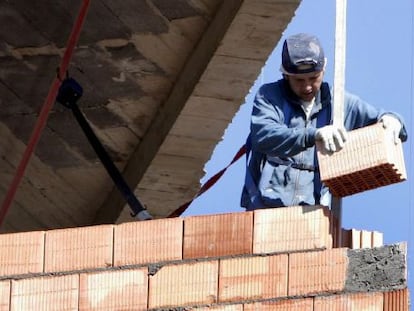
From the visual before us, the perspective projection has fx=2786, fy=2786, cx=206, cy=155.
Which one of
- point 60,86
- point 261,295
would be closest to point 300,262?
point 261,295

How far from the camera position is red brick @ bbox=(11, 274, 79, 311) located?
1291 cm

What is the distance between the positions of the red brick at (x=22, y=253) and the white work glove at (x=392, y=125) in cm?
170

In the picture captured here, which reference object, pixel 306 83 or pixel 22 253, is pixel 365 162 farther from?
pixel 22 253

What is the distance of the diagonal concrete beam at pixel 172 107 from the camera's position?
17953 mm

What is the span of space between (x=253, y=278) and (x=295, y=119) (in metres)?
1.41

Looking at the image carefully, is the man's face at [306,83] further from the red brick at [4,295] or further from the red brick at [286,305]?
the red brick at [4,295]

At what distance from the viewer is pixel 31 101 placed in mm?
19031

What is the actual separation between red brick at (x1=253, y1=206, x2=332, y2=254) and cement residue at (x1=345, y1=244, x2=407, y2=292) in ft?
0.67

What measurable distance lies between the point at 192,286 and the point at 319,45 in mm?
1672

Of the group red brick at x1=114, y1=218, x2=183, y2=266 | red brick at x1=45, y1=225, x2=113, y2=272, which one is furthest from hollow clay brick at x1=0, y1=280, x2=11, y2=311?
red brick at x1=114, y1=218, x2=183, y2=266

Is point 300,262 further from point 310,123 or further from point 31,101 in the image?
point 31,101

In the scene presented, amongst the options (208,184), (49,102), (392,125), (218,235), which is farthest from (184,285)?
(208,184)

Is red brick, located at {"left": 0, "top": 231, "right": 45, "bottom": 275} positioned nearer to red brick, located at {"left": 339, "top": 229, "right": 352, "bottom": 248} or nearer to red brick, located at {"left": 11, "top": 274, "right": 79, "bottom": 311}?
red brick, located at {"left": 11, "top": 274, "right": 79, "bottom": 311}

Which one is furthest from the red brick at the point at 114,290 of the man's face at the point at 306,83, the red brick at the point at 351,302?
the man's face at the point at 306,83
